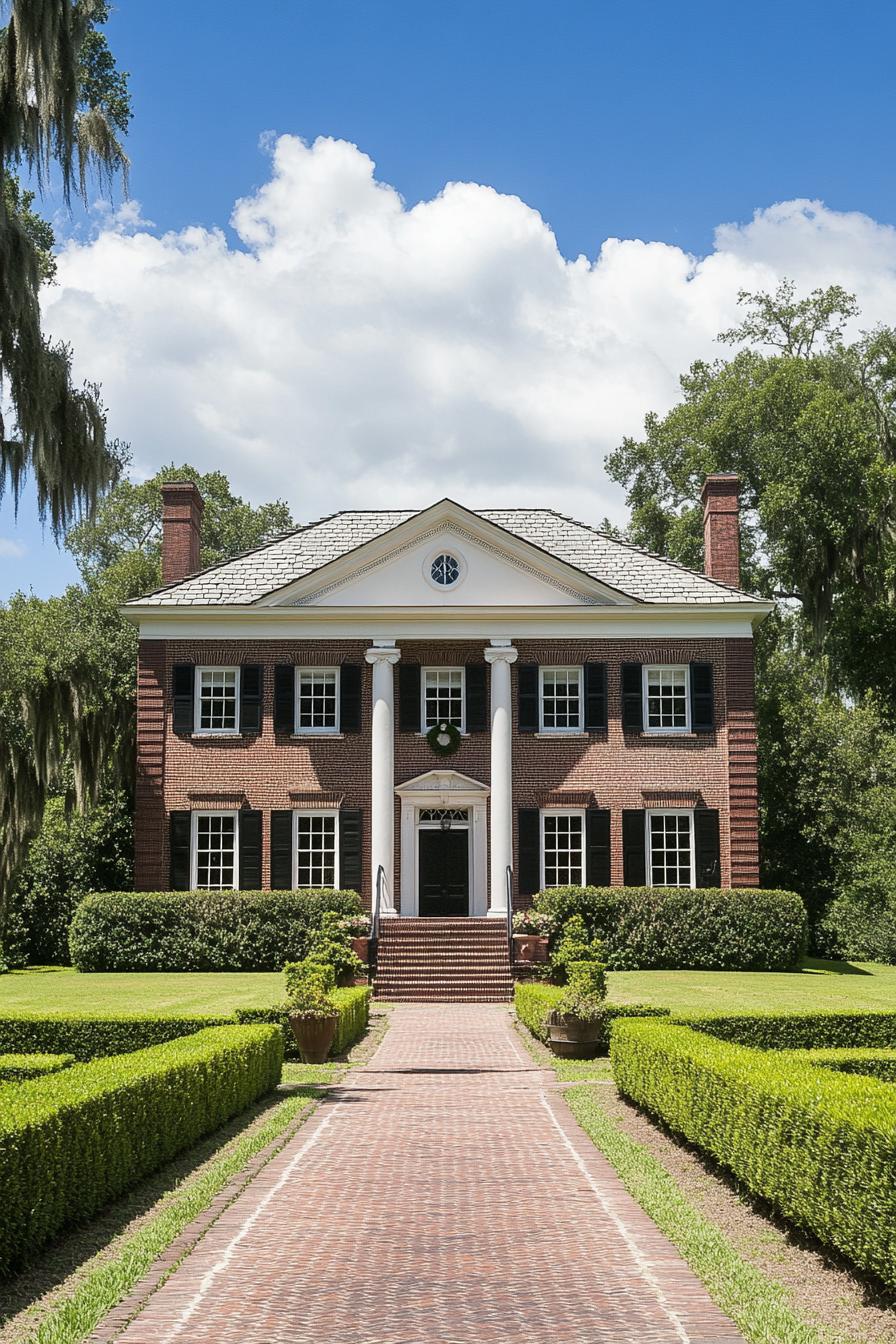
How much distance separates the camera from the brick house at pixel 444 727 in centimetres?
2823

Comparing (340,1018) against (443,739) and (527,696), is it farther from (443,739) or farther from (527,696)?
(527,696)

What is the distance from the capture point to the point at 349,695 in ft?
94.5

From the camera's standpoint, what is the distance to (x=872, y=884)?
3080 cm

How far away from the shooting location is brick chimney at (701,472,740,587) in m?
30.6

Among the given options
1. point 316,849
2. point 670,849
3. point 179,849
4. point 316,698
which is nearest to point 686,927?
point 670,849

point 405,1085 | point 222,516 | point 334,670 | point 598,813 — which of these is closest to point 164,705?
point 334,670

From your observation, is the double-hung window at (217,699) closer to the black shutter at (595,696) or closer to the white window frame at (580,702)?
the white window frame at (580,702)

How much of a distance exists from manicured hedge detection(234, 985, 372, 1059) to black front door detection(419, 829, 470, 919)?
9662mm

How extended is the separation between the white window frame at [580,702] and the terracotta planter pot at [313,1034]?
44.1ft

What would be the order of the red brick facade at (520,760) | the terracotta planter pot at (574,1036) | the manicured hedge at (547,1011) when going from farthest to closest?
the red brick facade at (520,760) < the terracotta planter pot at (574,1036) < the manicured hedge at (547,1011)

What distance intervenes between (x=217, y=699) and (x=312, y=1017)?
46.2 feet

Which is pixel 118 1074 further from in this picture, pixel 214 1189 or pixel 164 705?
pixel 164 705

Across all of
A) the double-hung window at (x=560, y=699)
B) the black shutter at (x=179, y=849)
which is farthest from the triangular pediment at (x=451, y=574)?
the black shutter at (x=179, y=849)

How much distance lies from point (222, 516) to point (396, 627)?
2318 cm
